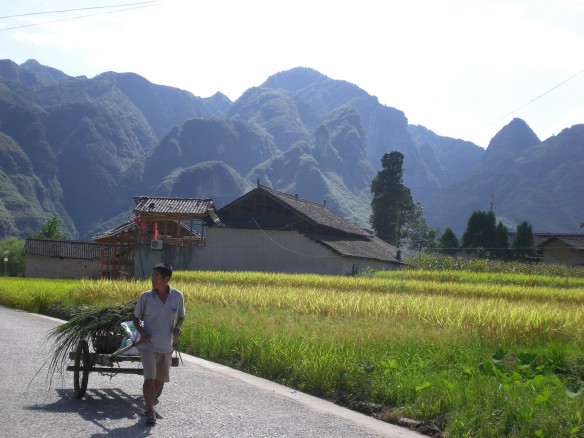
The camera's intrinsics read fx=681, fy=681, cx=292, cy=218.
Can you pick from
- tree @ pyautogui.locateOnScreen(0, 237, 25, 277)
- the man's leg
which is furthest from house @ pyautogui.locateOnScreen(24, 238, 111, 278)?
the man's leg

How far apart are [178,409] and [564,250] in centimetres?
5434

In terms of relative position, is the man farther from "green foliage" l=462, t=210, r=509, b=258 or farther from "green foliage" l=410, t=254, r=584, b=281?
"green foliage" l=462, t=210, r=509, b=258

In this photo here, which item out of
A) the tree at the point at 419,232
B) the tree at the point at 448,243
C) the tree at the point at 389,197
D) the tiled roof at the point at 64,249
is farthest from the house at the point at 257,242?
the tree at the point at 419,232

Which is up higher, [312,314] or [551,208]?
[551,208]

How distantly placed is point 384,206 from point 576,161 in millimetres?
123895

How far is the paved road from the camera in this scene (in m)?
7.07

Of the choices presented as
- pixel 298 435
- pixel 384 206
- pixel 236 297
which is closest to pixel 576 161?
pixel 384 206

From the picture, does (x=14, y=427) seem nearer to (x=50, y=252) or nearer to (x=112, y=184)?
(x=50, y=252)

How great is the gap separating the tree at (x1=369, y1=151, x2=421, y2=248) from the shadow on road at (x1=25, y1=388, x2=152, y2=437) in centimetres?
6682

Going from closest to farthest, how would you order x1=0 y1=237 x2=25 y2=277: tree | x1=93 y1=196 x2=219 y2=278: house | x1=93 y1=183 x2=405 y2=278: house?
x1=93 y1=183 x2=405 y2=278: house, x1=93 y1=196 x2=219 y2=278: house, x1=0 y1=237 x2=25 y2=277: tree

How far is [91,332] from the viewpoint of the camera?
8773 mm

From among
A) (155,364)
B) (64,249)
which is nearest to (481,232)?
(64,249)

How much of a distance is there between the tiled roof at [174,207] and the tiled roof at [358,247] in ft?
31.5

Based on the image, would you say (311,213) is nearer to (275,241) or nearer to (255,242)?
(275,241)
